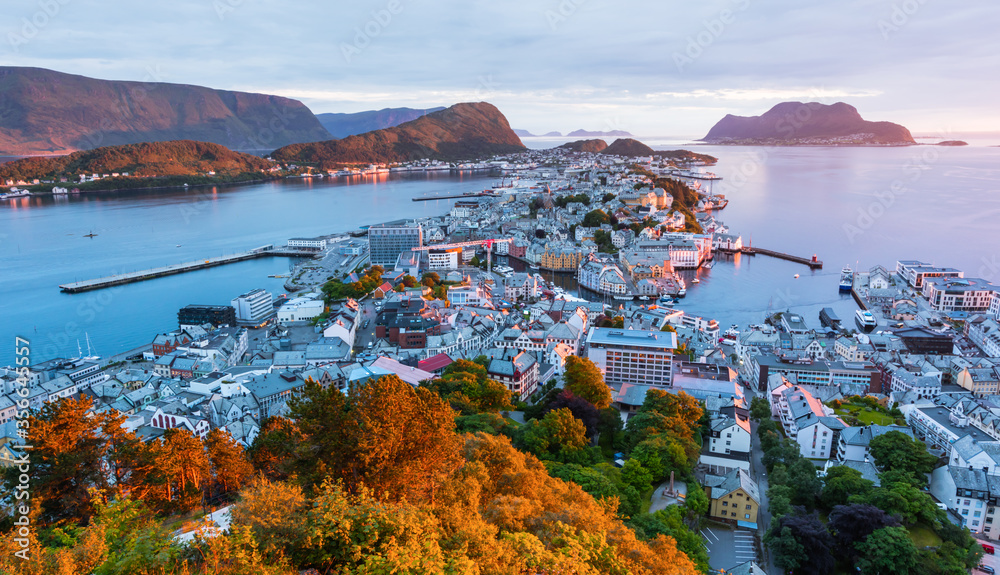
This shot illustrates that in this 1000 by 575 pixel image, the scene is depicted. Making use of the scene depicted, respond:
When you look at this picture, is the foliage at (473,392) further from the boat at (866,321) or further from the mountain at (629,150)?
the mountain at (629,150)

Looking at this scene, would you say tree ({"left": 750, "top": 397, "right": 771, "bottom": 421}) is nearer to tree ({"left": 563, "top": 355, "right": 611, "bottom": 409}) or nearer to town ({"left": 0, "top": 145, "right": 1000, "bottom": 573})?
town ({"left": 0, "top": 145, "right": 1000, "bottom": 573})

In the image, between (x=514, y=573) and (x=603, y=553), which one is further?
(x=603, y=553)

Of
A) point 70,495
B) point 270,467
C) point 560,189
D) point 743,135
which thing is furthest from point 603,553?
point 743,135

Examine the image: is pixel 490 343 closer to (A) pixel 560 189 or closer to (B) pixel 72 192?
(A) pixel 560 189

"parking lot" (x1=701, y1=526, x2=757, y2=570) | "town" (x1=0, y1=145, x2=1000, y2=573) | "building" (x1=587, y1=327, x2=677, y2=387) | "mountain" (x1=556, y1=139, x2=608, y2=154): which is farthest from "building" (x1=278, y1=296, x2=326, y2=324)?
"mountain" (x1=556, y1=139, x2=608, y2=154)

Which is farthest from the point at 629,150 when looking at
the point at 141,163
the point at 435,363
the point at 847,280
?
the point at 435,363

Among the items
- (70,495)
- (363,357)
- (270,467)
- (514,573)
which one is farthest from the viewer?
(363,357)

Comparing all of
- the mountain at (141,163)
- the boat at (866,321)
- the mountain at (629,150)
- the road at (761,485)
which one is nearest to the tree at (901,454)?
the road at (761,485)
